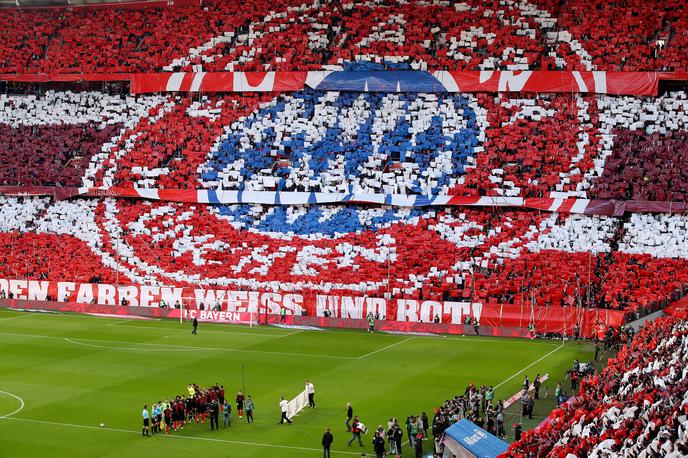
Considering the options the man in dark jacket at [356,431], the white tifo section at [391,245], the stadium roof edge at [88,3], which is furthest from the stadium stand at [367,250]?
the man in dark jacket at [356,431]

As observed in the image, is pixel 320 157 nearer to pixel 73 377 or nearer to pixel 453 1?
pixel 453 1

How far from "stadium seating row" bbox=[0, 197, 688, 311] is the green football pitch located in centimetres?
469

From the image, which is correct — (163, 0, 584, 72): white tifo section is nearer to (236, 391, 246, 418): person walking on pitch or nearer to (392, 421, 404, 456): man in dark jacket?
(236, 391, 246, 418): person walking on pitch

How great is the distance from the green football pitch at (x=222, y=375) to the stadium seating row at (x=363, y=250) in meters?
4.69

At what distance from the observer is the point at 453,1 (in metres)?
80.4

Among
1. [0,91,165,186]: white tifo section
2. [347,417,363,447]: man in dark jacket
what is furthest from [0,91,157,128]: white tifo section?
[347,417,363,447]: man in dark jacket

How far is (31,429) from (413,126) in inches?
1636

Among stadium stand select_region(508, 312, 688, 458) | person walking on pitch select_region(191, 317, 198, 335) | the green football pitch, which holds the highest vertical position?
stadium stand select_region(508, 312, 688, 458)

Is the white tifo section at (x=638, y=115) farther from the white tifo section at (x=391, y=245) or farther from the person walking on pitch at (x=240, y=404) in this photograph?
the person walking on pitch at (x=240, y=404)

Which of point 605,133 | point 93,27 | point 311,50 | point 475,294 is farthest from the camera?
point 93,27

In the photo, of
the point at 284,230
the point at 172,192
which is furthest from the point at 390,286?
the point at 172,192

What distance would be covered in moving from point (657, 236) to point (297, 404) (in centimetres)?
3081

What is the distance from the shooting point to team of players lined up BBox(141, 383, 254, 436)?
127ft

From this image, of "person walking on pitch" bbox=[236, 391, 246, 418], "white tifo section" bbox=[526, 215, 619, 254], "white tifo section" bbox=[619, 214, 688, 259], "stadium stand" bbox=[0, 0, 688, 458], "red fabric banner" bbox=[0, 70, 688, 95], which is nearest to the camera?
"person walking on pitch" bbox=[236, 391, 246, 418]
